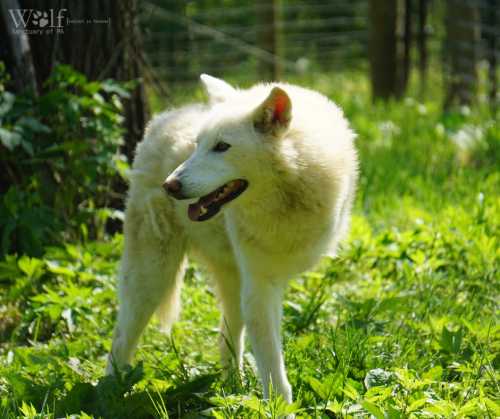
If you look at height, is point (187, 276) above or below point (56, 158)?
below

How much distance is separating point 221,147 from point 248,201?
0.28 m

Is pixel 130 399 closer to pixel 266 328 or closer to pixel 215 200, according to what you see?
pixel 266 328

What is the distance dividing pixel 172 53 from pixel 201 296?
8.55m

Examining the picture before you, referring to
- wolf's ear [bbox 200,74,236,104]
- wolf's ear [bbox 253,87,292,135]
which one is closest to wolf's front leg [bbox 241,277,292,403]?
wolf's ear [bbox 253,87,292,135]

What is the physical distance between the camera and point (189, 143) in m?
4.06

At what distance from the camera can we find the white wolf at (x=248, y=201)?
347 cm

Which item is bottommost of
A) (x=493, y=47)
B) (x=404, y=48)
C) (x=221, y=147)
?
(x=404, y=48)

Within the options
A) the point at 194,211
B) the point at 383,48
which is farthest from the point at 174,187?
the point at 383,48

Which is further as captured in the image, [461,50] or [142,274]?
[461,50]

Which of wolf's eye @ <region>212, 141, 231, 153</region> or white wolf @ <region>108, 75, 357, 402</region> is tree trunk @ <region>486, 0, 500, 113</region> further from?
wolf's eye @ <region>212, 141, 231, 153</region>

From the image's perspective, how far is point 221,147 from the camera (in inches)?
A: 138

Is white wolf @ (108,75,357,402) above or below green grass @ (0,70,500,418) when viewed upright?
above

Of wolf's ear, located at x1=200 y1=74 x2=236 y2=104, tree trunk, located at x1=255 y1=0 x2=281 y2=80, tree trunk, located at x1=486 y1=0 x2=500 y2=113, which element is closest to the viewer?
wolf's ear, located at x1=200 y1=74 x2=236 y2=104

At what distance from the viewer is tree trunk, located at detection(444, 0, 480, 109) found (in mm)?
10344
